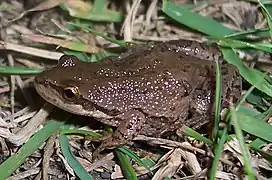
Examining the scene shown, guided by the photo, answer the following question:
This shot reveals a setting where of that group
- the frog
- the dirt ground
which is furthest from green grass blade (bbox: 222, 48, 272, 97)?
the dirt ground

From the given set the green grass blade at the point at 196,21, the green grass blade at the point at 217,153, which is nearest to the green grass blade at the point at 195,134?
the green grass blade at the point at 217,153

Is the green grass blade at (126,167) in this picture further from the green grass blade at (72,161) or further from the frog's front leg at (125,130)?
the green grass blade at (72,161)

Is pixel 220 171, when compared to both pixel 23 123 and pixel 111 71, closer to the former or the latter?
pixel 111 71

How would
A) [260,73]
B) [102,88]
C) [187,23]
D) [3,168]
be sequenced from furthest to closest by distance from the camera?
[187,23], [260,73], [102,88], [3,168]

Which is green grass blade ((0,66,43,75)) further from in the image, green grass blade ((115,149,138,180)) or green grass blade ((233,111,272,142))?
green grass blade ((233,111,272,142))

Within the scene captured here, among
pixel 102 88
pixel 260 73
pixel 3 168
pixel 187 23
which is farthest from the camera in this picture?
pixel 187 23

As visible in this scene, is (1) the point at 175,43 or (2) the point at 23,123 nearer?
(2) the point at 23,123

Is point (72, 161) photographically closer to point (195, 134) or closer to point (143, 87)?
point (143, 87)

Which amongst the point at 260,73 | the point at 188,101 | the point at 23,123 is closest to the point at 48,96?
the point at 23,123
